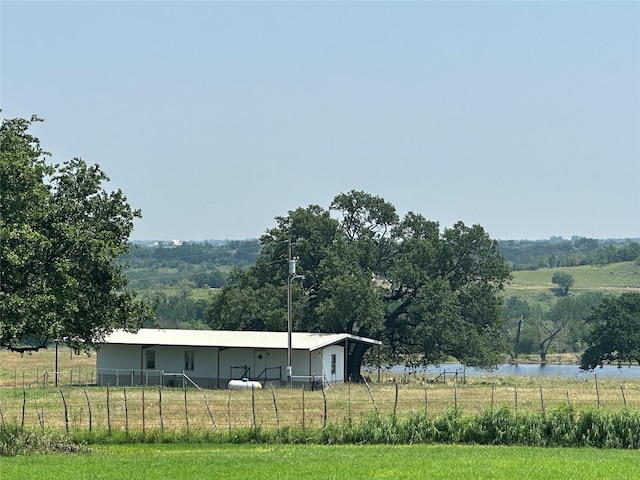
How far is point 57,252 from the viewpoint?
2781cm

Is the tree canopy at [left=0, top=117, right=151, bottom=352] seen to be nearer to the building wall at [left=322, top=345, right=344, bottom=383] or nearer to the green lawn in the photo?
the green lawn

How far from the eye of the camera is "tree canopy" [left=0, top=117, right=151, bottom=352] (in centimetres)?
2577

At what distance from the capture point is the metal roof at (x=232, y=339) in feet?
181

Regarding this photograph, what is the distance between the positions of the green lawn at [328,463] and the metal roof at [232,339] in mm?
25924

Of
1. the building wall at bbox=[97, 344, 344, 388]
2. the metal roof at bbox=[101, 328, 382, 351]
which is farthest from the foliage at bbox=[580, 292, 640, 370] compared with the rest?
the building wall at bbox=[97, 344, 344, 388]

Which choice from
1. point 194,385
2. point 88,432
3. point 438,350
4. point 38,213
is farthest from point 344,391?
point 38,213

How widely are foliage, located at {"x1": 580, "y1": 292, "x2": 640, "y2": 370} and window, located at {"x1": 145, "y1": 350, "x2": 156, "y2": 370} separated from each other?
33.1m

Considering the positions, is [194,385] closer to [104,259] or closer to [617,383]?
[617,383]

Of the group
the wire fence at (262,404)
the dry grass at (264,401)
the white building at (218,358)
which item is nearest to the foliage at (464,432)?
the wire fence at (262,404)

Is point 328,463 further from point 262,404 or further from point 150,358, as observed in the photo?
point 150,358

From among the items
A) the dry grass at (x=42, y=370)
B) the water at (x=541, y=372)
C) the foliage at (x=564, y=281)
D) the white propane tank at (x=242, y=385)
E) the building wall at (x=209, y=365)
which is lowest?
the water at (x=541, y=372)

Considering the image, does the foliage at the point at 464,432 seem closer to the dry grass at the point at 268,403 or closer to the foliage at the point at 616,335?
the dry grass at the point at 268,403

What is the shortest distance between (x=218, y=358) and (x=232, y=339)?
1.38 metres

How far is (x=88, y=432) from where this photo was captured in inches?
1168
